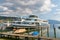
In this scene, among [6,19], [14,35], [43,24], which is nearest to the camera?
[6,19]

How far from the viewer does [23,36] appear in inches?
197

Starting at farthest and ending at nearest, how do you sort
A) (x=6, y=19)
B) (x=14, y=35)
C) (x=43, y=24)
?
1. (x=43, y=24)
2. (x=14, y=35)
3. (x=6, y=19)

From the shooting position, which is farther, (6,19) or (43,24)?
(43,24)

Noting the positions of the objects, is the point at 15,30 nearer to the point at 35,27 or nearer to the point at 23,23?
the point at 23,23

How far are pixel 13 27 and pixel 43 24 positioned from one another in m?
1.22

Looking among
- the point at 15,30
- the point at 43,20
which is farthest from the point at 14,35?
the point at 43,20

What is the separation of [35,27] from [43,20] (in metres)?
0.39

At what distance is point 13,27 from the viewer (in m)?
4.99

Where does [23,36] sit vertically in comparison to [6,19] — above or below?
below

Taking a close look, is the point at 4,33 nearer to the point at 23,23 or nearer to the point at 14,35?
the point at 14,35

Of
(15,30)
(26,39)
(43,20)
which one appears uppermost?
(43,20)

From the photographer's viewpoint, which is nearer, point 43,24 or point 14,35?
point 14,35

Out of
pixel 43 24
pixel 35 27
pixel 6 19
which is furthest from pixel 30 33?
pixel 6 19

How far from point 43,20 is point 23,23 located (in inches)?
28.3
